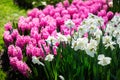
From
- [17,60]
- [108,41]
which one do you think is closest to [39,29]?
[17,60]

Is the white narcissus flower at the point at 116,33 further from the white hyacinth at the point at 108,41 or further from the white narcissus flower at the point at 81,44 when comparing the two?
the white narcissus flower at the point at 81,44

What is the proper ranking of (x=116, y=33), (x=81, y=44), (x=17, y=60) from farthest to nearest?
1. (x=17, y=60)
2. (x=116, y=33)
3. (x=81, y=44)

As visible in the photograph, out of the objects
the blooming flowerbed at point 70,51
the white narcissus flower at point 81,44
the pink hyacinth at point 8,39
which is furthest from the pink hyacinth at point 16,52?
the white narcissus flower at point 81,44

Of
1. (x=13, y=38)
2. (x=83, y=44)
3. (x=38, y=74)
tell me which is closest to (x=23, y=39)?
(x=13, y=38)

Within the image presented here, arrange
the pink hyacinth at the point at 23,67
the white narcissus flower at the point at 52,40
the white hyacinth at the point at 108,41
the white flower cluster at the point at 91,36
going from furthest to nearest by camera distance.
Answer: the pink hyacinth at the point at 23,67 < the white narcissus flower at the point at 52,40 < the white hyacinth at the point at 108,41 < the white flower cluster at the point at 91,36

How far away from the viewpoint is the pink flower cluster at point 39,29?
479cm

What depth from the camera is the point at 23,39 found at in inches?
204

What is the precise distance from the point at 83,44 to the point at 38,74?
3.30 feet

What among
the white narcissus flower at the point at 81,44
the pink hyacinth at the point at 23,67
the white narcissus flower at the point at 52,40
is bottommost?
the pink hyacinth at the point at 23,67

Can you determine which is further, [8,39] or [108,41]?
[8,39]

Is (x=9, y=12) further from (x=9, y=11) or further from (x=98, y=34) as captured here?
(x=98, y=34)

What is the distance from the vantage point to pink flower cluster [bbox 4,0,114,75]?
189 inches

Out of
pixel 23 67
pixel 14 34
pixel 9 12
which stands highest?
pixel 14 34

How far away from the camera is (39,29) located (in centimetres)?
592
